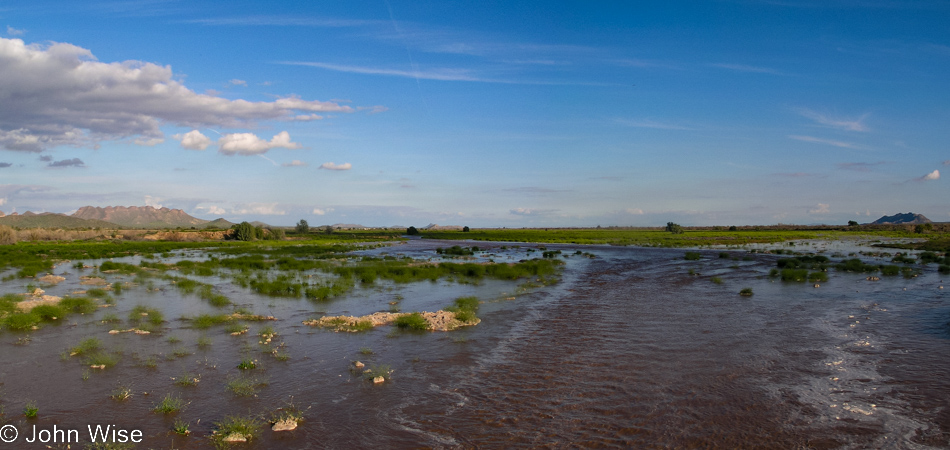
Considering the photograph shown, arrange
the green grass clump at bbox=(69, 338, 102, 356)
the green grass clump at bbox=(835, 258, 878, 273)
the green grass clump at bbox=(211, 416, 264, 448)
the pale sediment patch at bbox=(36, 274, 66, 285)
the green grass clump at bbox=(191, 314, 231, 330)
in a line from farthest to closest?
1. the green grass clump at bbox=(835, 258, 878, 273)
2. the pale sediment patch at bbox=(36, 274, 66, 285)
3. the green grass clump at bbox=(191, 314, 231, 330)
4. the green grass clump at bbox=(69, 338, 102, 356)
5. the green grass clump at bbox=(211, 416, 264, 448)

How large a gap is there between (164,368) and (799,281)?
2881cm

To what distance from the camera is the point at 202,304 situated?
19.6m

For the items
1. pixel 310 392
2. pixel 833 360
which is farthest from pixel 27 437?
pixel 833 360

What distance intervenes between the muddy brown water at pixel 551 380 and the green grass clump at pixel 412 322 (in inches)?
25.0

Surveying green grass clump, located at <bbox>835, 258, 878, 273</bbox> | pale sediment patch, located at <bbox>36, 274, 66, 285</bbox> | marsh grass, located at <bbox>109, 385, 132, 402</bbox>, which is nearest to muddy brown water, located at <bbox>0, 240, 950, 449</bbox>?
marsh grass, located at <bbox>109, 385, 132, 402</bbox>

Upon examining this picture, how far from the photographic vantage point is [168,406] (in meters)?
8.54

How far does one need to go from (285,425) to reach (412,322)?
7340 millimetres

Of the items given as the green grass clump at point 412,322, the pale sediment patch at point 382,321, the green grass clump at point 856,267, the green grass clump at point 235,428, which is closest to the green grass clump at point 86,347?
the pale sediment patch at point 382,321

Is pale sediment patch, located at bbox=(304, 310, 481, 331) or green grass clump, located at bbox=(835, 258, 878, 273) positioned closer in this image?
pale sediment patch, located at bbox=(304, 310, 481, 331)

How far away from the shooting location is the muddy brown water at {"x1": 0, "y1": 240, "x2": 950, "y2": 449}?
8031mm

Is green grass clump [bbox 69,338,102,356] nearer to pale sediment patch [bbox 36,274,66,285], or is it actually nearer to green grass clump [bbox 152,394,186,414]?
green grass clump [bbox 152,394,186,414]

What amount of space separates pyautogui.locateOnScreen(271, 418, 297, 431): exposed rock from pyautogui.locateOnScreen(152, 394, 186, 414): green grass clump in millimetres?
1960

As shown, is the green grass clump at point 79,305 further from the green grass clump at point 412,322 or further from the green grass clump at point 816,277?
the green grass clump at point 816,277

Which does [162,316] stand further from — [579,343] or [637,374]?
[637,374]
